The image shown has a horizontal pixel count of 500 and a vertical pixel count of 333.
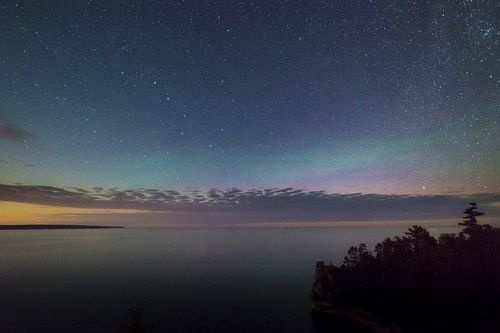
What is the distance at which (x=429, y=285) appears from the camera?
220ft

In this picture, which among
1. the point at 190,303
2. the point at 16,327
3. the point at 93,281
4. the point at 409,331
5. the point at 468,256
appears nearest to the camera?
the point at 409,331

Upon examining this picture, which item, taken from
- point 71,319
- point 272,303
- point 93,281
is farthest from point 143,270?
point 272,303

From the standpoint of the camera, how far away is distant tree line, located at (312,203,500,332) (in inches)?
2252

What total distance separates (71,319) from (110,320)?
9319 millimetres

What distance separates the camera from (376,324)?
63.0 meters

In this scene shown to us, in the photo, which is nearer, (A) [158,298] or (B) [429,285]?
(B) [429,285]

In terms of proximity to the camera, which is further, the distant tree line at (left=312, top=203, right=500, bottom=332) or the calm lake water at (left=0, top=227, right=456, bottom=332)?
the calm lake water at (left=0, top=227, right=456, bottom=332)

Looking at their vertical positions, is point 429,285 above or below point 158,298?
above

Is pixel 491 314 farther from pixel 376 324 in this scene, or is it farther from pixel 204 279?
pixel 204 279

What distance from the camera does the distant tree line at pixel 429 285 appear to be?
57.2 metres

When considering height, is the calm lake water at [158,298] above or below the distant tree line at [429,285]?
below

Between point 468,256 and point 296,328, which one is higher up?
point 468,256

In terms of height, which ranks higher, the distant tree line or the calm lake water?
Answer: the distant tree line

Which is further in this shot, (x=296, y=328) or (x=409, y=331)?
(x=296, y=328)
